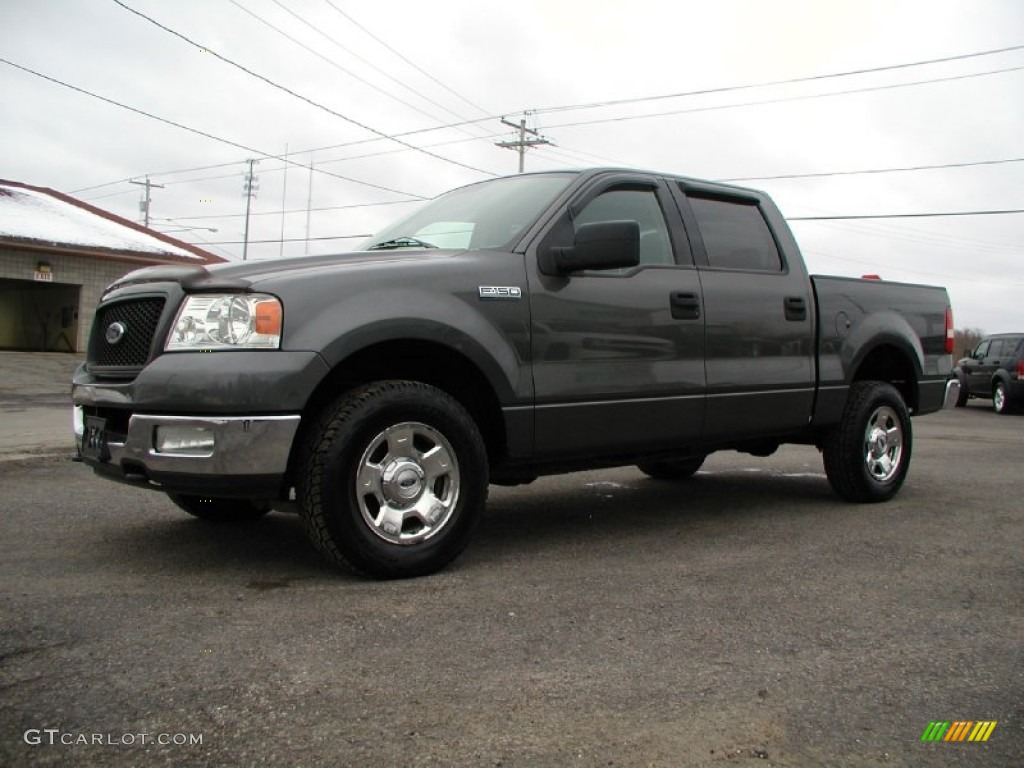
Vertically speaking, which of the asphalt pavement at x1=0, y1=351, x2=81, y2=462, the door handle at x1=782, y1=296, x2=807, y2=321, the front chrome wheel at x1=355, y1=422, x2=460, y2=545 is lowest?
the asphalt pavement at x1=0, y1=351, x2=81, y2=462

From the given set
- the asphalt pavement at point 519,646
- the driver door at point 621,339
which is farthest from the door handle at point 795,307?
the asphalt pavement at point 519,646

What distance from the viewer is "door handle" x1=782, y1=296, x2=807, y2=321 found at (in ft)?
17.2

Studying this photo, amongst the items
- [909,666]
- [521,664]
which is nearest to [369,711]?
[521,664]

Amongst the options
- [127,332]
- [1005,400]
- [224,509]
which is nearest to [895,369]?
[224,509]

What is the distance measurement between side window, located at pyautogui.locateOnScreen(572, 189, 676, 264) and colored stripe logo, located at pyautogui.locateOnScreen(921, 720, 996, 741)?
275 cm

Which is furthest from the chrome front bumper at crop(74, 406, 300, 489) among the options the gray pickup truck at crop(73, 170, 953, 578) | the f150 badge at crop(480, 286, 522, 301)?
the f150 badge at crop(480, 286, 522, 301)

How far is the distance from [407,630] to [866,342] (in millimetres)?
3986

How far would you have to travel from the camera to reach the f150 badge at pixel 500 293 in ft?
12.8

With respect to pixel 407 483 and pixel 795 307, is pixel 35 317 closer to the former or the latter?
pixel 795 307

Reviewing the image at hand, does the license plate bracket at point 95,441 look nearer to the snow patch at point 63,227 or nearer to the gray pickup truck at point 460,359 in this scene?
the gray pickup truck at point 460,359

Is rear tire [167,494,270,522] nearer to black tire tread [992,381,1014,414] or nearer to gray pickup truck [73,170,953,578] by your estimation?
gray pickup truck [73,170,953,578]

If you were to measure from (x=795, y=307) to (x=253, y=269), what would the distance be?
3.24m

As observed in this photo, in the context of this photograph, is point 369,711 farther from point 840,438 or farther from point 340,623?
point 840,438

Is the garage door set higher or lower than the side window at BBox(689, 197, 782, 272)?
lower
